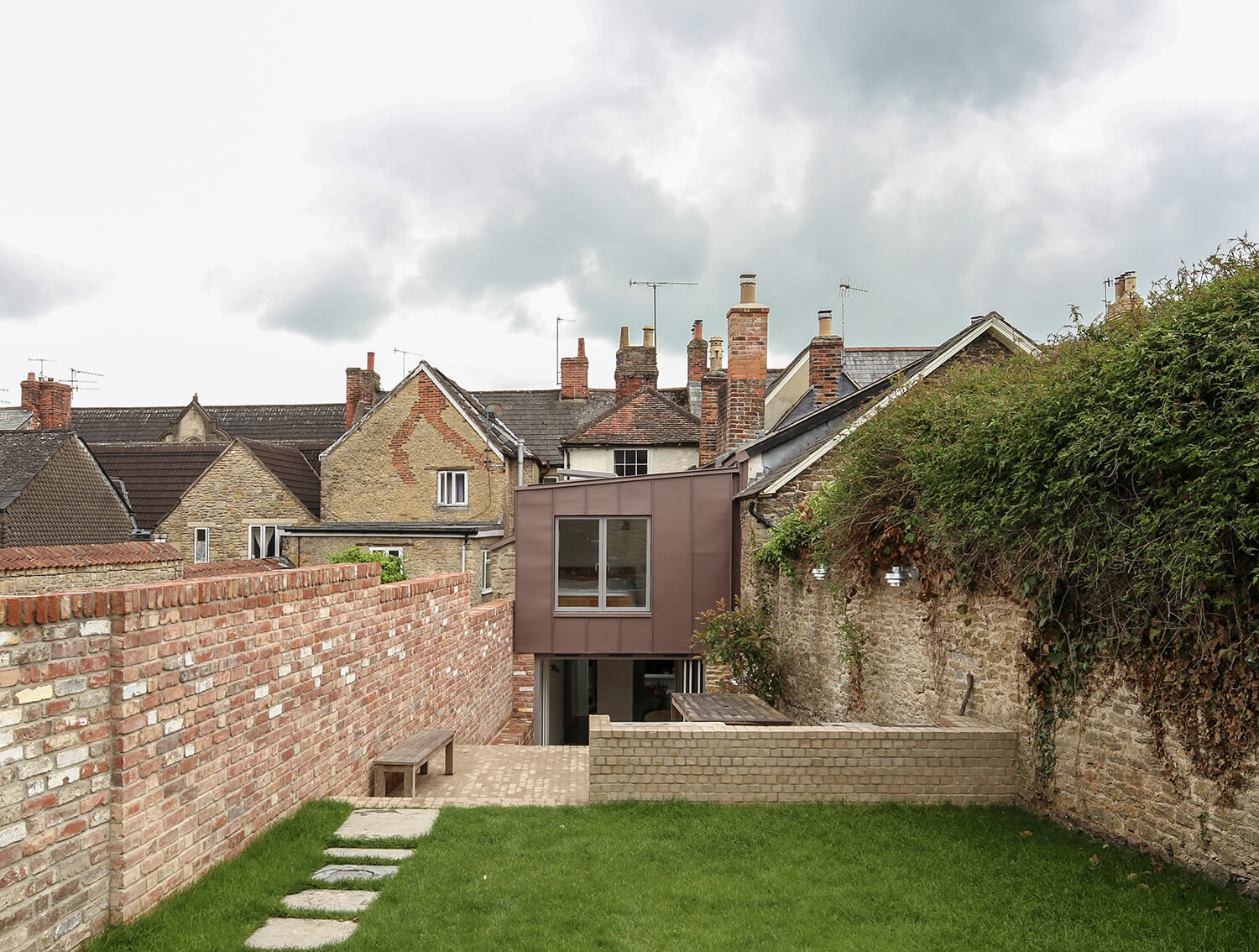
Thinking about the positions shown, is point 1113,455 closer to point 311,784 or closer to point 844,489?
point 844,489

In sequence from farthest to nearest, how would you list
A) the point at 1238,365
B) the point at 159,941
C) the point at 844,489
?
the point at 844,489 → the point at 1238,365 → the point at 159,941

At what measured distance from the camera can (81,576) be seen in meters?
17.4

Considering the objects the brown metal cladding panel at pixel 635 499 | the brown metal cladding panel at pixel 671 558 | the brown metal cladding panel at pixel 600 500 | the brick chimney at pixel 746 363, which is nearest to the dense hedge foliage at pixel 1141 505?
the brown metal cladding panel at pixel 671 558

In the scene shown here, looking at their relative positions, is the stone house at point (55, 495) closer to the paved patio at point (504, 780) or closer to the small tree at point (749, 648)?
the paved patio at point (504, 780)

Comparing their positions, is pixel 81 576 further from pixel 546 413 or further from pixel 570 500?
pixel 546 413

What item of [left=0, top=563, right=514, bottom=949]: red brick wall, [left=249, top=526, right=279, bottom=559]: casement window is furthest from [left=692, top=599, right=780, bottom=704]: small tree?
[left=249, top=526, right=279, bottom=559]: casement window

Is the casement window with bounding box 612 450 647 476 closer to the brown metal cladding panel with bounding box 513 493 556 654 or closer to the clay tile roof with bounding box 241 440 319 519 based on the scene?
the clay tile roof with bounding box 241 440 319 519

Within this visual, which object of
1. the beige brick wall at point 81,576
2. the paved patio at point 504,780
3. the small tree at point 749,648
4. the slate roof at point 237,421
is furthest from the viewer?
the slate roof at point 237,421

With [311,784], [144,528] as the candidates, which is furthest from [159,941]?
[144,528]

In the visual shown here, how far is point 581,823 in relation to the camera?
6566 millimetres

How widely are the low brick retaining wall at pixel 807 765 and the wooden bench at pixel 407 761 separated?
2062mm

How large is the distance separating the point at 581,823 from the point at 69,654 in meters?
3.98

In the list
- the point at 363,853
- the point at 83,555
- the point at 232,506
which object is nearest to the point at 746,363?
the point at 363,853

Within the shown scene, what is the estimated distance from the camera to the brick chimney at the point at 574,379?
1207 inches
